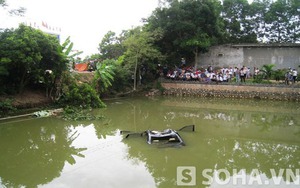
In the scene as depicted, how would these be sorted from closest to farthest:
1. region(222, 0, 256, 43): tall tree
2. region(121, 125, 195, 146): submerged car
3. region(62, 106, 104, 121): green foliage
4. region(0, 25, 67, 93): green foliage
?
region(121, 125, 195, 146): submerged car, region(0, 25, 67, 93): green foliage, region(62, 106, 104, 121): green foliage, region(222, 0, 256, 43): tall tree

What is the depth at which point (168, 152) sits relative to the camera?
821 centimetres

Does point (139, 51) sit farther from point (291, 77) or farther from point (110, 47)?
point (291, 77)

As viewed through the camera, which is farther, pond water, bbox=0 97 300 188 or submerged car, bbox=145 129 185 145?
submerged car, bbox=145 129 185 145

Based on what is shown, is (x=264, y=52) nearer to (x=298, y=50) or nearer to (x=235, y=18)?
(x=298, y=50)

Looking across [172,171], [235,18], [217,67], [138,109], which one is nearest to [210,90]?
[217,67]

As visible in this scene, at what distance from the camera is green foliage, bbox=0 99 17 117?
13070mm

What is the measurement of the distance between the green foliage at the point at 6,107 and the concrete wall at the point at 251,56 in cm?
1838

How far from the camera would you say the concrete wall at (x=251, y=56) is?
24.4 meters

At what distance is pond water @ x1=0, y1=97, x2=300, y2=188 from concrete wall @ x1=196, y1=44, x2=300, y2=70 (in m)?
12.3

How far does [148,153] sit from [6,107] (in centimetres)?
847

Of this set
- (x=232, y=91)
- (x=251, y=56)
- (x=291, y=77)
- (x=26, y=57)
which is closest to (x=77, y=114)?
(x=26, y=57)

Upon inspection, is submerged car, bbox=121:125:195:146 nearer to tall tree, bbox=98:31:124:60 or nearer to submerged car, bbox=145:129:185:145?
submerged car, bbox=145:129:185:145

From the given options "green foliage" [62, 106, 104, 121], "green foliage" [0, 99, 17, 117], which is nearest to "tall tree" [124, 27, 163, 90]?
"green foliage" [62, 106, 104, 121]

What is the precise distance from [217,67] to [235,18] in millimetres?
7535
